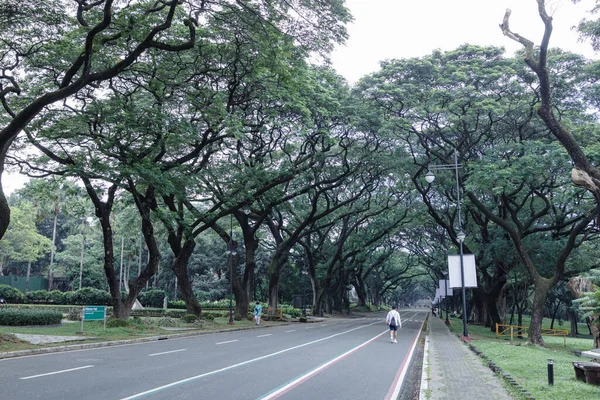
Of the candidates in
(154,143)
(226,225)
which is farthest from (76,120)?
(226,225)

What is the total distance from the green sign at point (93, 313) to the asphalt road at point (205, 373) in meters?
3.95

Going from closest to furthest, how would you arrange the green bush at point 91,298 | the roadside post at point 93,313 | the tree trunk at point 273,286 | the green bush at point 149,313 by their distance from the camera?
the roadside post at point 93,313 → the green bush at point 149,313 → the tree trunk at point 273,286 → the green bush at point 91,298

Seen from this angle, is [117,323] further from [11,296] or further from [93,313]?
[11,296]

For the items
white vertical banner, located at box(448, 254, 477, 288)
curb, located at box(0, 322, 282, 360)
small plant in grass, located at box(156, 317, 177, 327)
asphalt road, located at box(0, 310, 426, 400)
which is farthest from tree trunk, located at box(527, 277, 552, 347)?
small plant in grass, located at box(156, 317, 177, 327)

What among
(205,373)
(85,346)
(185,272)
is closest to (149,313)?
(185,272)

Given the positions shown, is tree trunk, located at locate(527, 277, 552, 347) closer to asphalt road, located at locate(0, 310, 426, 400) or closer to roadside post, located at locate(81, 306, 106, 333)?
asphalt road, located at locate(0, 310, 426, 400)

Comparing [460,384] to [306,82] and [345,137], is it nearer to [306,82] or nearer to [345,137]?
[306,82]

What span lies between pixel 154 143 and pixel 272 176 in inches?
287

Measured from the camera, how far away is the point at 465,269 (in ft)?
77.4

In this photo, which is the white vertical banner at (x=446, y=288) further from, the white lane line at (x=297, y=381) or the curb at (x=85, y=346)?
the white lane line at (x=297, y=381)

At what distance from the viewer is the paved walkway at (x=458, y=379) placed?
8500 millimetres

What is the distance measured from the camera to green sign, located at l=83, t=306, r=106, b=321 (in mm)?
19062

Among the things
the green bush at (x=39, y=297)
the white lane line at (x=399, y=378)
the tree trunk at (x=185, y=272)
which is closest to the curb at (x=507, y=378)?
the white lane line at (x=399, y=378)

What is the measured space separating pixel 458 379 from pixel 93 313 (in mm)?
14898
